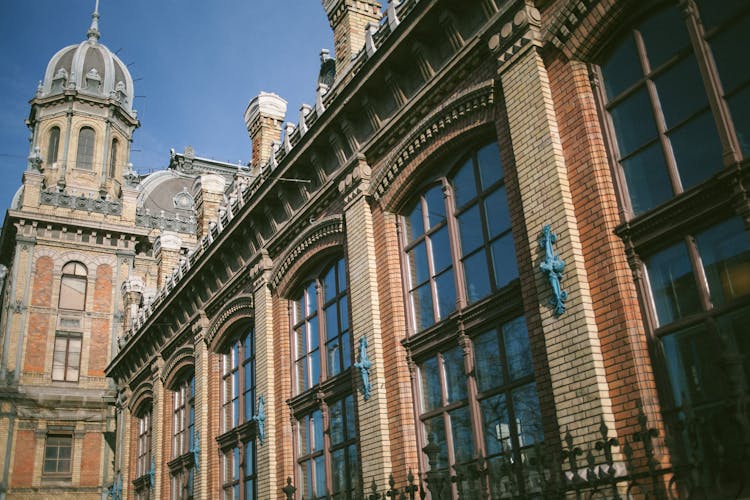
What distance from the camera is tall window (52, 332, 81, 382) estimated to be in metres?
37.3

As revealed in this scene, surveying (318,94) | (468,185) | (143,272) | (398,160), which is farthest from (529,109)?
(143,272)

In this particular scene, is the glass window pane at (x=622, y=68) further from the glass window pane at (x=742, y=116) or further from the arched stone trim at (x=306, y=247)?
the arched stone trim at (x=306, y=247)

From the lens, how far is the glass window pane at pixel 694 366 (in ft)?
24.6

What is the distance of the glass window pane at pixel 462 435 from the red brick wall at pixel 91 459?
98.4 feet

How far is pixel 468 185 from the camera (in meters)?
11.8

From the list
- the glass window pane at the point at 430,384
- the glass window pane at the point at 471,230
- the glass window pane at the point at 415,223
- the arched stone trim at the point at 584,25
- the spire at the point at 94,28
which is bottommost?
the glass window pane at the point at 430,384

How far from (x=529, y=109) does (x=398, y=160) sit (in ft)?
11.1

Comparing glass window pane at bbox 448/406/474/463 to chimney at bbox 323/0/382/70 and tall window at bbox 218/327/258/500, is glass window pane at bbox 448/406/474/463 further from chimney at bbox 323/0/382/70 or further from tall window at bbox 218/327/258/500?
chimney at bbox 323/0/382/70

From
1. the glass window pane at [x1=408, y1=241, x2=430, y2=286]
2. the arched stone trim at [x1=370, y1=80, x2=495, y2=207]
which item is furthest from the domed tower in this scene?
the glass window pane at [x1=408, y1=241, x2=430, y2=286]

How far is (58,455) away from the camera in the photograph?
117 feet

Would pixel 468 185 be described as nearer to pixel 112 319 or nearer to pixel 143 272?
pixel 112 319

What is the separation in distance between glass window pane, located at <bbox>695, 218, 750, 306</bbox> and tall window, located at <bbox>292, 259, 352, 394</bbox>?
759 centimetres

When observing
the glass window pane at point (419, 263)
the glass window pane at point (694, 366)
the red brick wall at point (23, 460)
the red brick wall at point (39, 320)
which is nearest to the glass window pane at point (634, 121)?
the glass window pane at point (694, 366)

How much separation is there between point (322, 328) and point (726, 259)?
913 centimetres
